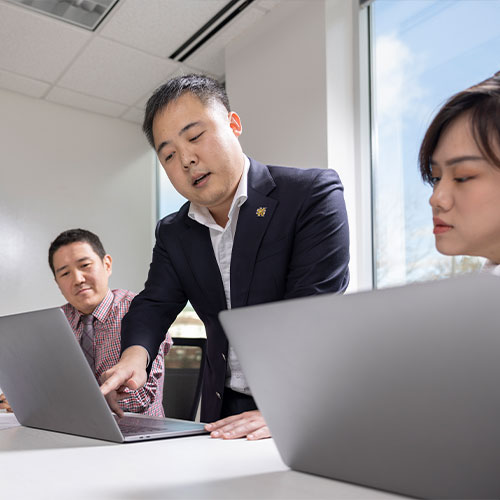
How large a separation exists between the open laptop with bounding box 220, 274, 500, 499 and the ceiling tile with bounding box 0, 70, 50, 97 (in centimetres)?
384

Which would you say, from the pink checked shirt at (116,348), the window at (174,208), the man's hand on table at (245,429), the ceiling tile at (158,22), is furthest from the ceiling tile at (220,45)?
the man's hand on table at (245,429)

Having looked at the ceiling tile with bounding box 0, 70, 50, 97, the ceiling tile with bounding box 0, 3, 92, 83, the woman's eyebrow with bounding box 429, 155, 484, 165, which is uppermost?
the ceiling tile with bounding box 0, 3, 92, 83

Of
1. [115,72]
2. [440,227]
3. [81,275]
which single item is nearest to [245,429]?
[440,227]

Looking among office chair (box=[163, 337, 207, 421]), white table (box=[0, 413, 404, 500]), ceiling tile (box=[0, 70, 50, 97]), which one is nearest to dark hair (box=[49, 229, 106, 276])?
office chair (box=[163, 337, 207, 421])

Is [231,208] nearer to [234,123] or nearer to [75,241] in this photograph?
[234,123]

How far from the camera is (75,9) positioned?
3158 mm

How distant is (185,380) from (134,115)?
9.83 ft

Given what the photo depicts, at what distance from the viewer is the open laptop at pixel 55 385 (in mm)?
922

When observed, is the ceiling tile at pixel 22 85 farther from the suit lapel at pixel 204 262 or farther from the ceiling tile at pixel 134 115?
the suit lapel at pixel 204 262

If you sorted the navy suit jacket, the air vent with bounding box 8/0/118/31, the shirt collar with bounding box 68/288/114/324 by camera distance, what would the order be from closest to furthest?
the navy suit jacket
the shirt collar with bounding box 68/288/114/324
the air vent with bounding box 8/0/118/31

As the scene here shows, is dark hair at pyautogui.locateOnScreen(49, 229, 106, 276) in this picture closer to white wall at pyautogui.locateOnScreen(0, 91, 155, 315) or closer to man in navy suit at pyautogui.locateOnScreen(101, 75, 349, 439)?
man in navy suit at pyautogui.locateOnScreen(101, 75, 349, 439)

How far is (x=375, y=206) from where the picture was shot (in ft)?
9.54

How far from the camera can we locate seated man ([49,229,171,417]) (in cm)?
221

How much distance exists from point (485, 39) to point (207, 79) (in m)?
1.49
